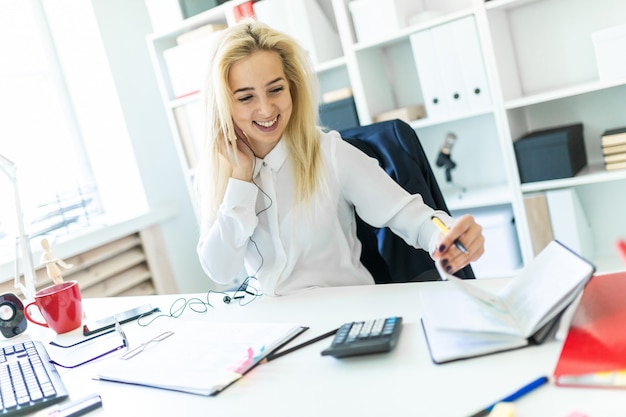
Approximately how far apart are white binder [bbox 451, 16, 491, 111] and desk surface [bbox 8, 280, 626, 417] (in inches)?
52.1

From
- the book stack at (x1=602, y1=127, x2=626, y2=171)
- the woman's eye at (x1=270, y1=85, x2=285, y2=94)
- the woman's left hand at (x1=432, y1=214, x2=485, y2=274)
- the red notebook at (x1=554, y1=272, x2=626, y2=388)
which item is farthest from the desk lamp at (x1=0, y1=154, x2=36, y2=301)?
the book stack at (x1=602, y1=127, x2=626, y2=171)

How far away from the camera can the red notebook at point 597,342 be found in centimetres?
73

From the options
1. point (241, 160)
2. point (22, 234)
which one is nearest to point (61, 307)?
point (22, 234)

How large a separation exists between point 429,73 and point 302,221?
47.0 inches

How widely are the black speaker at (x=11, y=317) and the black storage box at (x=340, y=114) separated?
1.46m

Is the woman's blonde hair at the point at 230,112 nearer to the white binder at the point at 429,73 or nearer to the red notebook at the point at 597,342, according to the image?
the red notebook at the point at 597,342

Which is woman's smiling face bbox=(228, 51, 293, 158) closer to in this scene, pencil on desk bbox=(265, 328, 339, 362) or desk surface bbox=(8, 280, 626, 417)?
desk surface bbox=(8, 280, 626, 417)

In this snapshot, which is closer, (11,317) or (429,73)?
(11,317)

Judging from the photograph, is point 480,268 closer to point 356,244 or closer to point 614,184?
point 614,184

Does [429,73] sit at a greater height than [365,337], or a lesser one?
greater

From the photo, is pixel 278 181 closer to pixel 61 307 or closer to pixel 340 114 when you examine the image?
pixel 61 307

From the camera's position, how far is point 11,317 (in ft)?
5.26

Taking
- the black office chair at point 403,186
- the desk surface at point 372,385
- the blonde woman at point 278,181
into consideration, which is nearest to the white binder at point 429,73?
the black office chair at point 403,186

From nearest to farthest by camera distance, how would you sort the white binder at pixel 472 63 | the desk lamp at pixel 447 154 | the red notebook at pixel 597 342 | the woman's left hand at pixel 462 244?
the red notebook at pixel 597 342
the woman's left hand at pixel 462 244
the white binder at pixel 472 63
the desk lamp at pixel 447 154
